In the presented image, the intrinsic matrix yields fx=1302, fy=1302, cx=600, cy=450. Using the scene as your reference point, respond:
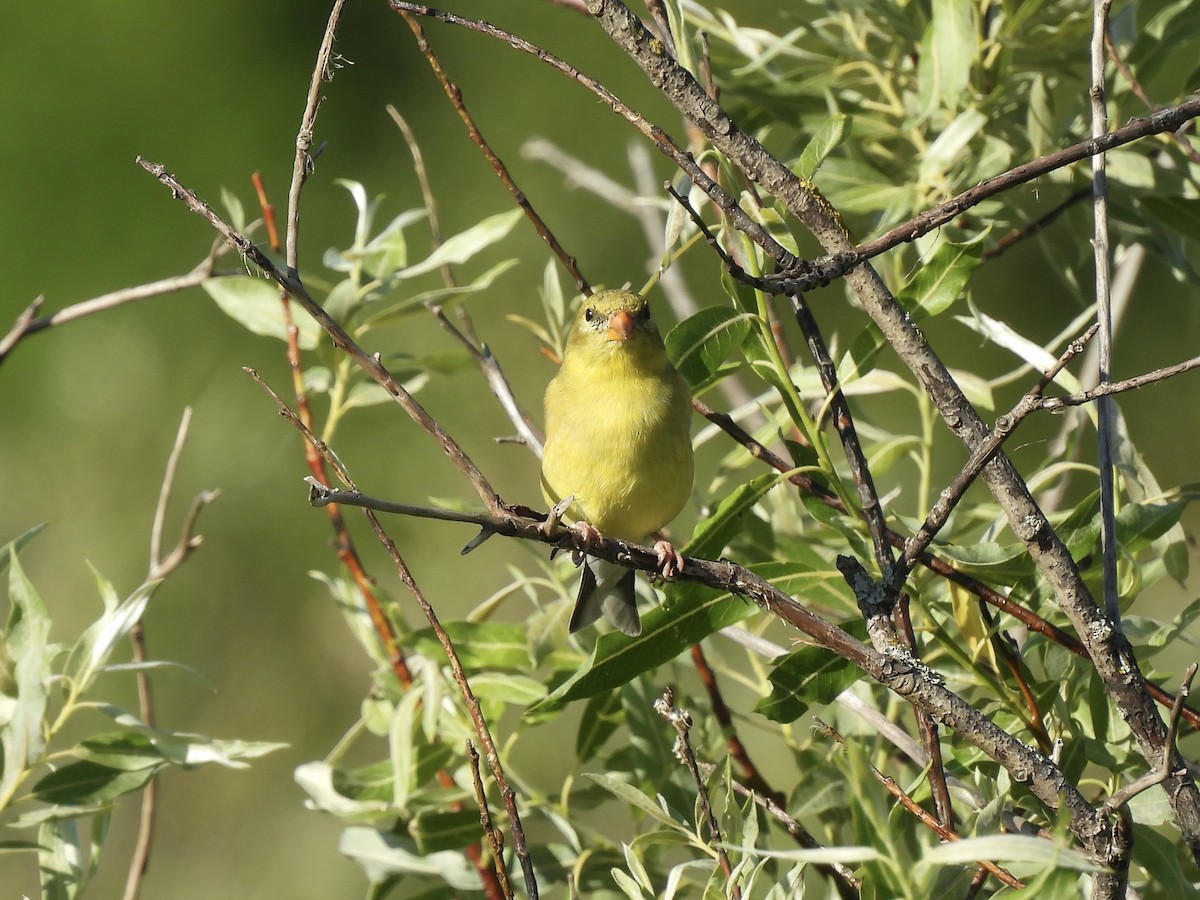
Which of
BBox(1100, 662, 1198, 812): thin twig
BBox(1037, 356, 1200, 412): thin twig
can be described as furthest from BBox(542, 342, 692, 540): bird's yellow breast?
BBox(1100, 662, 1198, 812): thin twig

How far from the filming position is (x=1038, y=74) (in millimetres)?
2553

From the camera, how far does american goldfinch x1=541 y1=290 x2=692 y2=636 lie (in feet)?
8.43

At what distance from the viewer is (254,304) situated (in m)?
2.58

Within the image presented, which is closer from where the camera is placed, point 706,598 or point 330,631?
point 706,598

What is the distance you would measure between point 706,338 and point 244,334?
3701 mm

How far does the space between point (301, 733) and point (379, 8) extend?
296cm

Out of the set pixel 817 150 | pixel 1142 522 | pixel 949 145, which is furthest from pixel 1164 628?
pixel 949 145

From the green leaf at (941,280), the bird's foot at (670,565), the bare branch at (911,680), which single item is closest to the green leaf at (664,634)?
the bird's foot at (670,565)

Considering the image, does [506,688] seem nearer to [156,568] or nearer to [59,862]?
[156,568]

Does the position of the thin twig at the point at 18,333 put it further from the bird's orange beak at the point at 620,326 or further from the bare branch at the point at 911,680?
the bird's orange beak at the point at 620,326

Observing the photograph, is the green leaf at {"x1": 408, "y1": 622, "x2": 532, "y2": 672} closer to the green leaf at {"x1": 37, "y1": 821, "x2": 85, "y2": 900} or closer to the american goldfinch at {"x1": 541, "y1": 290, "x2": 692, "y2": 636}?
the american goldfinch at {"x1": 541, "y1": 290, "x2": 692, "y2": 636}

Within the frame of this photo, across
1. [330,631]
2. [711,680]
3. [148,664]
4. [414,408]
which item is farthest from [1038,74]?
[330,631]

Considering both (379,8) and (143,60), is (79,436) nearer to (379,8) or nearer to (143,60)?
(143,60)

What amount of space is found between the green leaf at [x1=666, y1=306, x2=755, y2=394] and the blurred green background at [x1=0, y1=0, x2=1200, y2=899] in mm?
2722
